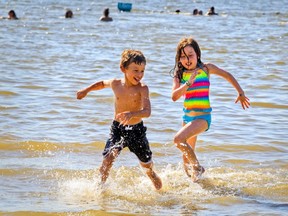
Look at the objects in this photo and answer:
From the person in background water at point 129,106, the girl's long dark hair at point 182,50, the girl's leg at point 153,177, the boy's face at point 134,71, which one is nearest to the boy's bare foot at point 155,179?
the girl's leg at point 153,177

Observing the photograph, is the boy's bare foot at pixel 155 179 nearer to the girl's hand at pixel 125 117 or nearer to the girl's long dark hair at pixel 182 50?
the girl's hand at pixel 125 117

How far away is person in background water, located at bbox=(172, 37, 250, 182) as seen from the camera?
21.4 ft

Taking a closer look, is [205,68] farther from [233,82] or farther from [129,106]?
[129,106]

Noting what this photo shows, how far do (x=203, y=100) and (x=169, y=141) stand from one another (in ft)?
5.41

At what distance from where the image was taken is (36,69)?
1355 centimetres

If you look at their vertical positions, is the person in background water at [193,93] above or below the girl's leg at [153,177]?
above

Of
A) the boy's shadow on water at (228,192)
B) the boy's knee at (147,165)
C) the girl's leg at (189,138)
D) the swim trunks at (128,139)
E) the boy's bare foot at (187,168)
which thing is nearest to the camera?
the boy's shadow on water at (228,192)

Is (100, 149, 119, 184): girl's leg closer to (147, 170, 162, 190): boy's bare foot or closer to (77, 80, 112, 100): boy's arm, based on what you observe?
(147, 170, 162, 190): boy's bare foot

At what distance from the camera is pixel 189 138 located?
21.6 ft

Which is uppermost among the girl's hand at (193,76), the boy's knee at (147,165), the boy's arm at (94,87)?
the girl's hand at (193,76)

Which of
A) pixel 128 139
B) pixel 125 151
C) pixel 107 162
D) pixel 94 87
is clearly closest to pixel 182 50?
pixel 94 87

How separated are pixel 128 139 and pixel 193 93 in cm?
89

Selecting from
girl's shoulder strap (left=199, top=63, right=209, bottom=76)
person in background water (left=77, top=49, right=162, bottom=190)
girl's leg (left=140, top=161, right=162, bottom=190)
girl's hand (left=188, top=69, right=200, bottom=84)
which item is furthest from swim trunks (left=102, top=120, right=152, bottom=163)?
girl's shoulder strap (left=199, top=63, right=209, bottom=76)

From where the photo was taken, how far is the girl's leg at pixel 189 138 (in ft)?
21.2
